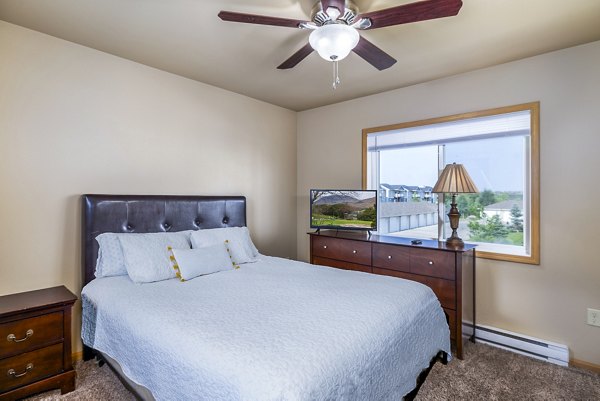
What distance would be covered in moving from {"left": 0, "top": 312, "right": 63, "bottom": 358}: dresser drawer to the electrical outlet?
388 centimetres

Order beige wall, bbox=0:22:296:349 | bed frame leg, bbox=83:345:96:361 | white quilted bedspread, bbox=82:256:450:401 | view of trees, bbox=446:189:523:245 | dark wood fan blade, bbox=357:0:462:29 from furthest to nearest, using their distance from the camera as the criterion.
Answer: view of trees, bbox=446:189:523:245 → bed frame leg, bbox=83:345:96:361 → beige wall, bbox=0:22:296:349 → dark wood fan blade, bbox=357:0:462:29 → white quilted bedspread, bbox=82:256:450:401

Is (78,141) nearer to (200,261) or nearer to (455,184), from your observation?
(200,261)

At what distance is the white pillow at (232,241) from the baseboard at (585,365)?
2.75 m

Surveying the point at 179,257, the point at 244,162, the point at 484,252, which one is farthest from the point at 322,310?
the point at 244,162

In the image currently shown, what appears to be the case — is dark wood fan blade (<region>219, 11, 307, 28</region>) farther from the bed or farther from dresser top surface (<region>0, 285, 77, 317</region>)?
dresser top surface (<region>0, 285, 77, 317</region>)

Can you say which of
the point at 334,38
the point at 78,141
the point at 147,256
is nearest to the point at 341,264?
the point at 147,256

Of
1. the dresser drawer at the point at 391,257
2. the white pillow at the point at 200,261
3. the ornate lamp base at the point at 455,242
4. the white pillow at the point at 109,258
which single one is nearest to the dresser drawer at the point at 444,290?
the dresser drawer at the point at 391,257

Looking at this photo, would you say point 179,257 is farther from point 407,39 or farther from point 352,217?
point 407,39

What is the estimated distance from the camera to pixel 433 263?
2648 millimetres

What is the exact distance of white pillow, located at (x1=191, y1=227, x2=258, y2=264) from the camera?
2.71 meters

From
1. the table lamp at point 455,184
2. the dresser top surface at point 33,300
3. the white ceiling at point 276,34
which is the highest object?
the white ceiling at point 276,34

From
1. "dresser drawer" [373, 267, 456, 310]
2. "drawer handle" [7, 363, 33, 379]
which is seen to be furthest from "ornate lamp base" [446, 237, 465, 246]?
"drawer handle" [7, 363, 33, 379]

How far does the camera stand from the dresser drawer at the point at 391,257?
283 cm

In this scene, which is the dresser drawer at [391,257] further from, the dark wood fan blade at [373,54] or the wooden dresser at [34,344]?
the wooden dresser at [34,344]
